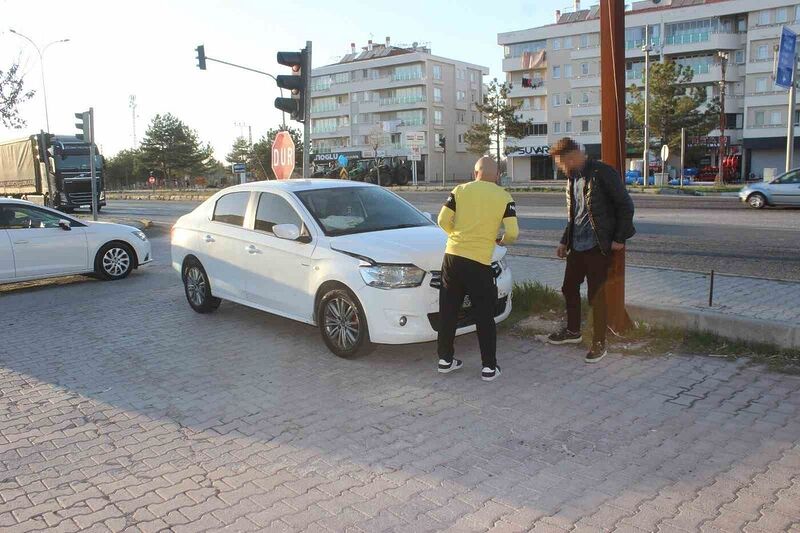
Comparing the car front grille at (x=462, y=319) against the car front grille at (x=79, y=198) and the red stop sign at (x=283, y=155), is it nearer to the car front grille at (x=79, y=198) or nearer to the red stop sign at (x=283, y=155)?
the red stop sign at (x=283, y=155)

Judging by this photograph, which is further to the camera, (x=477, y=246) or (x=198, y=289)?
(x=198, y=289)

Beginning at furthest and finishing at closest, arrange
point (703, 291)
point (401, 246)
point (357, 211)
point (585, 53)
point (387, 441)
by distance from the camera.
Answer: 1. point (585, 53)
2. point (703, 291)
3. point (357, 211)
4. point (401, 246)
5. point (387, 441)

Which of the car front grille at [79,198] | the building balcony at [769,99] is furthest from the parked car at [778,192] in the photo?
the building balcony at [769,99]

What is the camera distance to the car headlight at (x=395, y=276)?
5949 millimetres

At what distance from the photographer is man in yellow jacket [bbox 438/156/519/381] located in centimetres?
546

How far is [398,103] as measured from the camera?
87250 mm

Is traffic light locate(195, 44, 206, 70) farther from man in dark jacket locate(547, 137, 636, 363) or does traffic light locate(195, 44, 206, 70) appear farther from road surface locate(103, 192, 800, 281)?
man in dark jacket locate(547, 137, 636, 363)

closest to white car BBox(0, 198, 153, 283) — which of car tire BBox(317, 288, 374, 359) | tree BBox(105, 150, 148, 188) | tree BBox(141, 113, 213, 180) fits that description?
car tire BBox(317, 288, 374, 359)

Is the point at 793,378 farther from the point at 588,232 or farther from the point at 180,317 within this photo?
the point at 180,317

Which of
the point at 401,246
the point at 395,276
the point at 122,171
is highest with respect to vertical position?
the point at 122,171

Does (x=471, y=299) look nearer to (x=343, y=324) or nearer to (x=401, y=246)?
(x=401, y=246)

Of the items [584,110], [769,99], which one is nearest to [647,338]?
[769,99]

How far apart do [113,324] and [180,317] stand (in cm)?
74

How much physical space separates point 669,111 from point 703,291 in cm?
4572
